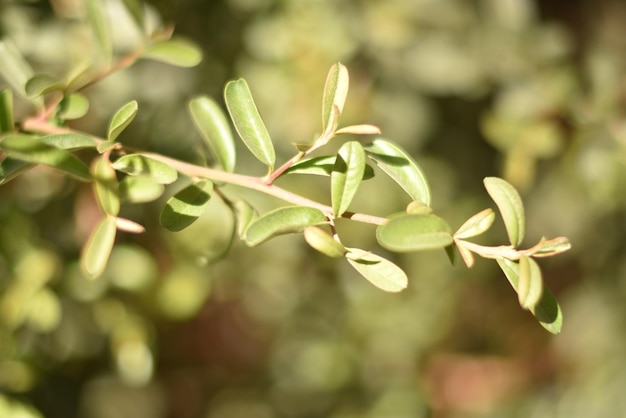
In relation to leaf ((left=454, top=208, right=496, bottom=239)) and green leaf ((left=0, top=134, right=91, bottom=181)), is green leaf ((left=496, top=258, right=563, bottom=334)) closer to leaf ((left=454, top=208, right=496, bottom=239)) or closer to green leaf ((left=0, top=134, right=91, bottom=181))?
leaf ((left=454, top=208, right=496, bottom=239))

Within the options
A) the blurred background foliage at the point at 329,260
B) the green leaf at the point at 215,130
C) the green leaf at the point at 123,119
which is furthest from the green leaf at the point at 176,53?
the blurred background foliage at the point at 329,260

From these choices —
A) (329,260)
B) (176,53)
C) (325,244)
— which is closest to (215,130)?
(176,53)

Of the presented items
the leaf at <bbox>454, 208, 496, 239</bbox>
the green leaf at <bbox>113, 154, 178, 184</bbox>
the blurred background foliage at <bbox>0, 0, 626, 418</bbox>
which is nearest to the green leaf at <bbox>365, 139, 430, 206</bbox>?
the leaf at <bbox>454, 208, 496, 239</bbox>

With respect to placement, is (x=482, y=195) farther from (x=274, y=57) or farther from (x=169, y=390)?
(x=169, y=390)

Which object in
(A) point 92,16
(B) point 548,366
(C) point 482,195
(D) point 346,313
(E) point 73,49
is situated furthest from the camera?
(B) point 548,366

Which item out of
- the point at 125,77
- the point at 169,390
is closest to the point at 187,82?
the point at 125,77
